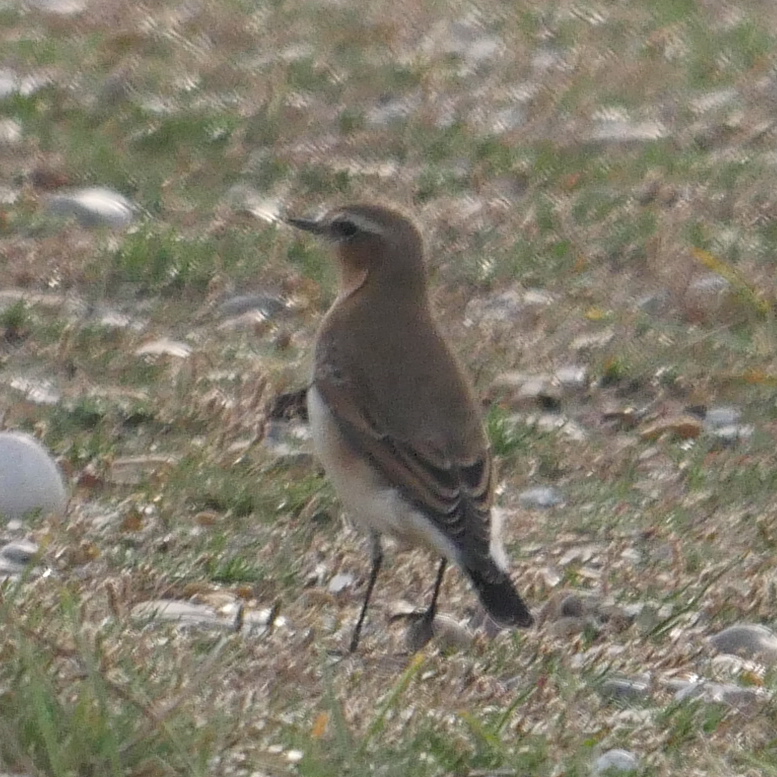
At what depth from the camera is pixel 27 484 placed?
6.57 meters

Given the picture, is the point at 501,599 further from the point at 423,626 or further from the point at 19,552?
the point at 19,552

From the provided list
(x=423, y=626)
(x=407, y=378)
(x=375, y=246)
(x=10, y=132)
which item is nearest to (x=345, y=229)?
(x=375, y=246)

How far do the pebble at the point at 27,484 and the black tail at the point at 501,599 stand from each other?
1.32m

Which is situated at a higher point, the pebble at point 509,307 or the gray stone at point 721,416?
the gray stone at point 721,416

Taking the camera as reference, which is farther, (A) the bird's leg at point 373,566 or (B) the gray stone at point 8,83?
(B) the gray stone at point 8,83

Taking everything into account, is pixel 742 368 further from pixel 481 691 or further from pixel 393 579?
pixel 481 691

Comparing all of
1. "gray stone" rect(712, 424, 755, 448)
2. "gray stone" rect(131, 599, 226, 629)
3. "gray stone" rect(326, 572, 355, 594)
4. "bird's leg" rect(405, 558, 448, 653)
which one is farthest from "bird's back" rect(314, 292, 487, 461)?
"gray stone" rect(712, 424, 755, 448)

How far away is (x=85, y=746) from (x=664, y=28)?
9470mm

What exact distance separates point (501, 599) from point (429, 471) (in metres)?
0.56

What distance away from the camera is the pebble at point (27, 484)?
21.5 ft

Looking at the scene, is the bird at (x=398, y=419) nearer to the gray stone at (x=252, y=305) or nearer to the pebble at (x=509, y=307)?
the gray stone at (x=252, y=305)

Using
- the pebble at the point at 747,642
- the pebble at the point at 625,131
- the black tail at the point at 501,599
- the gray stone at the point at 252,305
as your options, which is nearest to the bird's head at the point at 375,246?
the black tail at the point at 501,599

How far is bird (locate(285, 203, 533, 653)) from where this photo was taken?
616 cm

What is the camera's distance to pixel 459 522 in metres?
6.14
